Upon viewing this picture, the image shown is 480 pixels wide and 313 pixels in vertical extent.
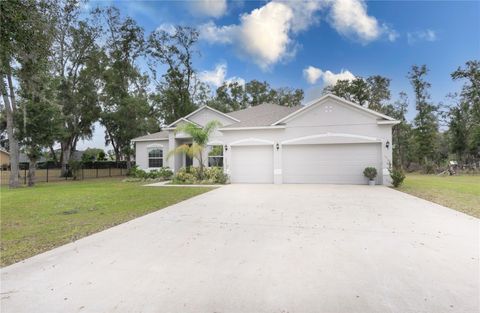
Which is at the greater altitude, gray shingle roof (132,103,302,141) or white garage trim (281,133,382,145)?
gray shingle roof (132,103,302,141)

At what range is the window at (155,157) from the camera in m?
19.7

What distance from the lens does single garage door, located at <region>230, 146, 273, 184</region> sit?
49.4 feet

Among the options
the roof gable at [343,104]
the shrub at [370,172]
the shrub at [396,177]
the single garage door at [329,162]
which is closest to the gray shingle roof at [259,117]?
the roof gable at [343,104]

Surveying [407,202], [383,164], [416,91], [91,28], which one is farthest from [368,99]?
[91,28]

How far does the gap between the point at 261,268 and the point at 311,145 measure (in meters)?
11.6

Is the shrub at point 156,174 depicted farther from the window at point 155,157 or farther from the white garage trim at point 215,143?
the white garage trim at point 215,143

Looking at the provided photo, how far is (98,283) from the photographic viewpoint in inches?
125

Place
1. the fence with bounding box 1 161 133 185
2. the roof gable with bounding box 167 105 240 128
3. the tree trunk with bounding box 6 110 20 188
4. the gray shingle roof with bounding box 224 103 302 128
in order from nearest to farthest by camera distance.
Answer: the tree trunk with bounding box 6 110 20 188 → the gray shingle roof with bounding box 224 103 302 128 → the roof gable with bounding box 167 105 240 128 → the fence with bounding box 1 161 133 185

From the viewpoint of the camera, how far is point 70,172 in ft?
72.6

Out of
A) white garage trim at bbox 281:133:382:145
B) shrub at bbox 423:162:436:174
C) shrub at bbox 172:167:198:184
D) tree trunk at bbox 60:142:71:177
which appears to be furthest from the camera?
shrub at bbox 423:162:436:174

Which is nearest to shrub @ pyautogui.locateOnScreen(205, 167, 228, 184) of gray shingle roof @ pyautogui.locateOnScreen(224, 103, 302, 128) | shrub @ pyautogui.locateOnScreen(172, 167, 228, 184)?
shrub @ pyautogui.locateOnScreen(172, 167, 228, 184)

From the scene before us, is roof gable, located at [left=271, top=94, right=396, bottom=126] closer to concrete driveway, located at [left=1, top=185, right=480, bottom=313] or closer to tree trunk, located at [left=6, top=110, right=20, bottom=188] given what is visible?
concrete driveway, located at [left=1, top=185, right=480, bottom=313]

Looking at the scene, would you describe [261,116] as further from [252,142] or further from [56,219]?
[56,219]

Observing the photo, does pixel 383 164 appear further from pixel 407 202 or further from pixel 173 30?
pixel 173 30
